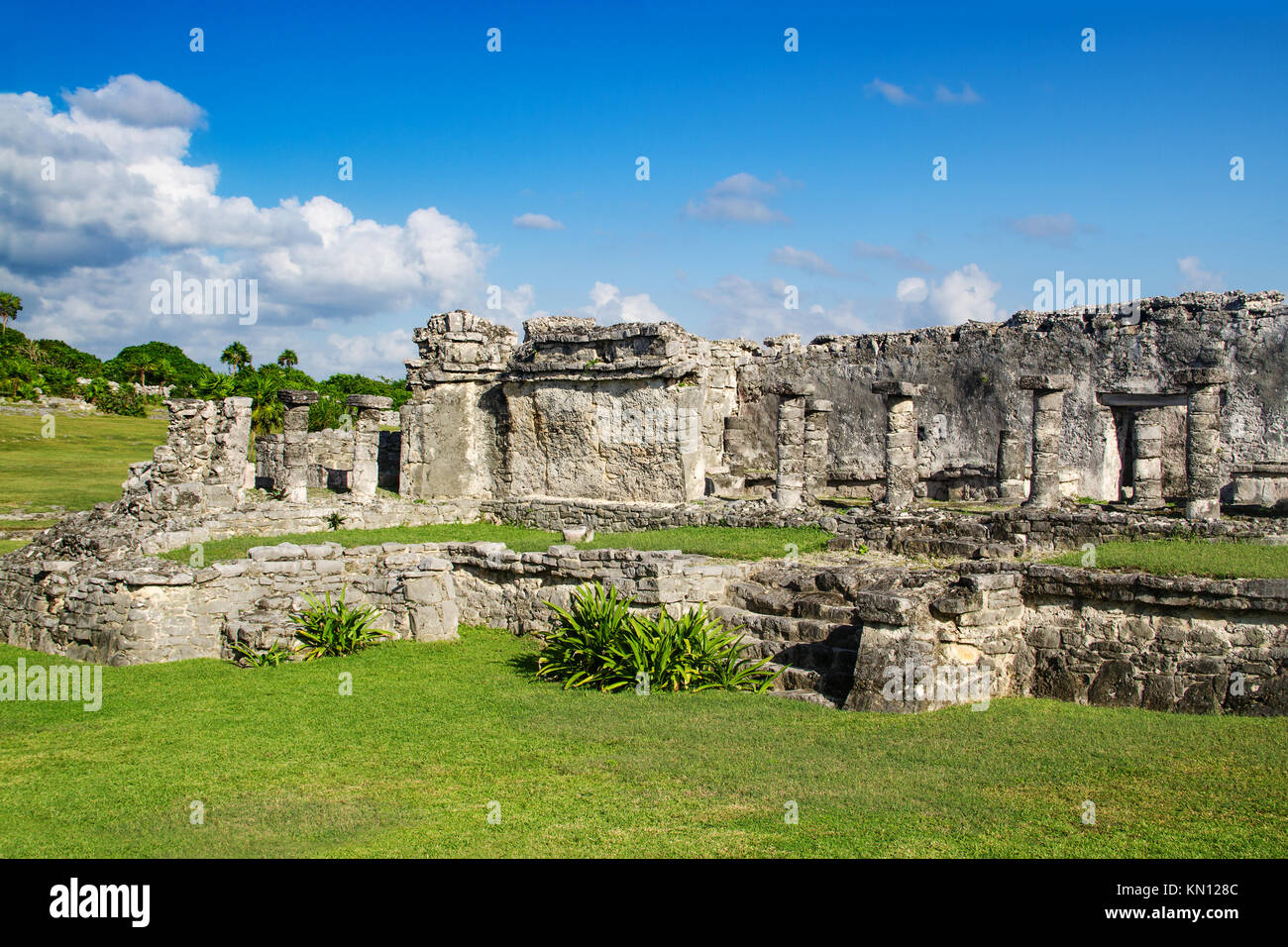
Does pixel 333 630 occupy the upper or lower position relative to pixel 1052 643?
lower

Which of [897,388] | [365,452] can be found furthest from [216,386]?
[897,388]

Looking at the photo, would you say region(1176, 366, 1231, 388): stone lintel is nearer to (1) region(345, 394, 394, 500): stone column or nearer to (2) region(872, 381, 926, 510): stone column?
(2) region(872, 381, 926, 510): stone column

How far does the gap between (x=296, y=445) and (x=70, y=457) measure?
68.3ft

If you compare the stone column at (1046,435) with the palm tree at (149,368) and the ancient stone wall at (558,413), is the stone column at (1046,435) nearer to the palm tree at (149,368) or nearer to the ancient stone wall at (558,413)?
the ancient stone wall at (558,413)

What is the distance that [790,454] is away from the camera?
1711 cm

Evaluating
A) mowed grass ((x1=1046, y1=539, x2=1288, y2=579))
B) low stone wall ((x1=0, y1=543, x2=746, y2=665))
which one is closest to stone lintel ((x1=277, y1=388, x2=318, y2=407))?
low stone wall ((x1=0, y1=543, x2=746, y2=665))

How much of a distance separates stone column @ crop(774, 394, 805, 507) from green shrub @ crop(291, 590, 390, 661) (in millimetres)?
7372

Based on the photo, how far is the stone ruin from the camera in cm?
893

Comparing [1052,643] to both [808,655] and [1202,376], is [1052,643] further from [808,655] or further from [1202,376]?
[1202,376]

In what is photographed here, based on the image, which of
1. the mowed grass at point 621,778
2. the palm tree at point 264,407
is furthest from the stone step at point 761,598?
the palm tree at point 264,407

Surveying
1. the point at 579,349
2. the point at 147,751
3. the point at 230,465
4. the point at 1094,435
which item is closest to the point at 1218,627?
the point at 147,751

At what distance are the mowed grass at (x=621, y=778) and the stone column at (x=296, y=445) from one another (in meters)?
8.58

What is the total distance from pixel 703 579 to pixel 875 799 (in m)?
4.92

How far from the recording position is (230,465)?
720 inches
